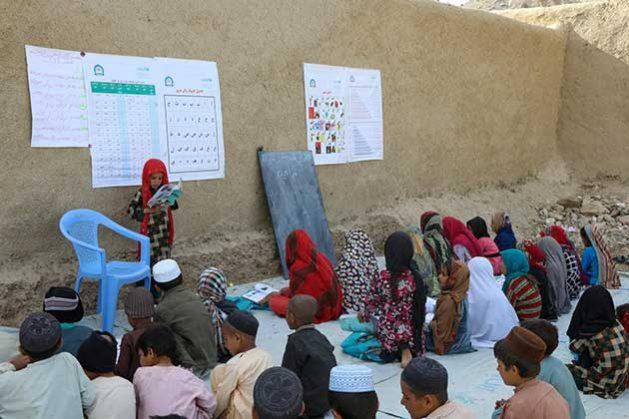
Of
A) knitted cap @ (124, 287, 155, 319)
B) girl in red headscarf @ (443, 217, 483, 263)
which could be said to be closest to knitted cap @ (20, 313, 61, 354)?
knitted cap @ (124, 287, 155, 319)

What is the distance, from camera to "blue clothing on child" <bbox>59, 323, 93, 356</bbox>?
3438mm

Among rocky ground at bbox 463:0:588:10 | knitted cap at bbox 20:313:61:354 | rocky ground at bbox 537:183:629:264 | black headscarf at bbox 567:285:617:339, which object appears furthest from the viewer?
rocky ground at bbox 463:0:588:10

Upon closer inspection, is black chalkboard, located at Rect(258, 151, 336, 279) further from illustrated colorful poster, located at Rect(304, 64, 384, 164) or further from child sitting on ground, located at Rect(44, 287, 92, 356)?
child sitting on ground, located at Rect(44, 287, 92, 356)

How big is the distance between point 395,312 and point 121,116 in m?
2.92

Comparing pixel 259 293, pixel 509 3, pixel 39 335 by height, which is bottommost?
pixel 259 293

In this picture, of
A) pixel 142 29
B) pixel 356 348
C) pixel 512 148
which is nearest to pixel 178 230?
pixel 142 29

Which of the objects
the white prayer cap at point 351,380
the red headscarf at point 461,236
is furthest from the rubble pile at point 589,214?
the white prayer cap at point 351,380

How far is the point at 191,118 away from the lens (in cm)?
631

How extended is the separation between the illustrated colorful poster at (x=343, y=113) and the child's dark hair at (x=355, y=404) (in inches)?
207

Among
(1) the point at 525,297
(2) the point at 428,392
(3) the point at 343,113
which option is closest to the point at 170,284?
(2) the point at 428,392

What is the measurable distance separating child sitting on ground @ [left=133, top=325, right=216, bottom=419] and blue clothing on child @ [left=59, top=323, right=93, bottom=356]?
1.59 ft

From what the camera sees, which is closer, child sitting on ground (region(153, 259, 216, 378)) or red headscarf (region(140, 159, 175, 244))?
child sitting on ground (region(153, 259, 216, 378))

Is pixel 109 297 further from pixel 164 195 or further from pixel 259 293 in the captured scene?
pixel 259 293

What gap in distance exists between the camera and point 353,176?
8070mm
